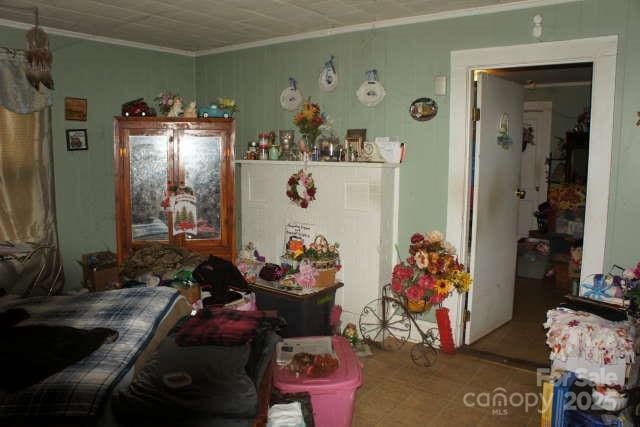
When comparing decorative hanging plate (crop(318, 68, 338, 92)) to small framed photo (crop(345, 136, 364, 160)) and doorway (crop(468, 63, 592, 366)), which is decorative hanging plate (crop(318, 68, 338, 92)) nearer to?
small framed photo (crop(345, 136, 364, 160))

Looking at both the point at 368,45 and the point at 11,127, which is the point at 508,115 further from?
the point at 11,127

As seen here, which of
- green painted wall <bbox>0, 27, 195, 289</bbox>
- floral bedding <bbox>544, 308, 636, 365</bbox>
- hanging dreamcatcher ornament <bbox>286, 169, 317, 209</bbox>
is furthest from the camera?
green painted wall <bbox>0, 27, 195, 289</bbox>

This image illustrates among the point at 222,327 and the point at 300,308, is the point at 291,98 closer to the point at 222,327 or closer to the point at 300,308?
the point at 300,308

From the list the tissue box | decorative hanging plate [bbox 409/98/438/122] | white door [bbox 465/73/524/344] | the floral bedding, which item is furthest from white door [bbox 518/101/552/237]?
the floral bedding

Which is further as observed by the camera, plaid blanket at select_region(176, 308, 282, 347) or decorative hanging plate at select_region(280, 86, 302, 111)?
decorative hanging plate at select_region(280, 86, 302, 111)

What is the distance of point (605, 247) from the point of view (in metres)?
3.38

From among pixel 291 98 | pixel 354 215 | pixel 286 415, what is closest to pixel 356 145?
pixel 354 215

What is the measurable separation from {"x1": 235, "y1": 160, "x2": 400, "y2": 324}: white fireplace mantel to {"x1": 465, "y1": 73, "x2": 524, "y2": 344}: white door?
0.65 metres

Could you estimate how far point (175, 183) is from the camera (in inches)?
192

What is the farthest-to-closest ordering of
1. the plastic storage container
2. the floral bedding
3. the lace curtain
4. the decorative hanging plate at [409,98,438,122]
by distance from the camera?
1. the lace curtain
2. the decorative hanging plate at [409,98,438,122]
3. the plastic storage container
4. the floral bedding

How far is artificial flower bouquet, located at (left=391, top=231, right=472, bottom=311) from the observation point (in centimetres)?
371

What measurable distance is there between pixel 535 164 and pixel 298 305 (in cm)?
465

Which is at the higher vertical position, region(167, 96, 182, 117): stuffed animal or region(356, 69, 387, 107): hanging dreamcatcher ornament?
region(356, 69, 387, 107): hanging dreamcatcher ornament

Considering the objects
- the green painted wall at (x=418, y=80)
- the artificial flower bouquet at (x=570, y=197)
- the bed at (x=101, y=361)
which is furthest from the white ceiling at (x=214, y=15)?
the artificial flower bouquet at (x=570, y=197)
